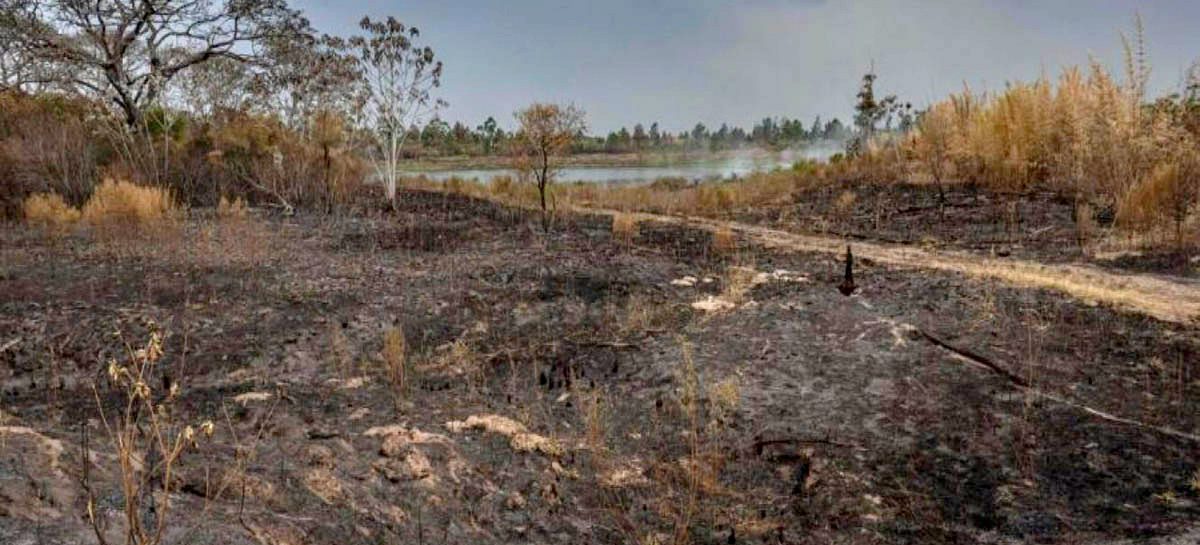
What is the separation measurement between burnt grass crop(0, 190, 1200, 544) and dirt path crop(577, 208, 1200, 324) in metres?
0.27

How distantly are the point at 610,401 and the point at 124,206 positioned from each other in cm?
761

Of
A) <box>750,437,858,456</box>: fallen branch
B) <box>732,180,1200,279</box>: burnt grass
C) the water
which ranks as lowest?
<box>750,437,858,456</box>: fallen branch

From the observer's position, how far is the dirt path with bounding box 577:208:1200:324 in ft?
17.5

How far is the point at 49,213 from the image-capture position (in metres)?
9.17

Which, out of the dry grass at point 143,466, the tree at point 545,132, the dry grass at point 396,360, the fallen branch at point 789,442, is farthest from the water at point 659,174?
the dry grass at point 143,466

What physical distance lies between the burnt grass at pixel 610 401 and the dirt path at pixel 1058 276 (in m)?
0.27

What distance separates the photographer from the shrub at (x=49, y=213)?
882 centimetres

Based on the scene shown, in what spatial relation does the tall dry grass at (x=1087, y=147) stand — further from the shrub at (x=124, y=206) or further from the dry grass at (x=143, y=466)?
the shrub at (x=124, y=206)

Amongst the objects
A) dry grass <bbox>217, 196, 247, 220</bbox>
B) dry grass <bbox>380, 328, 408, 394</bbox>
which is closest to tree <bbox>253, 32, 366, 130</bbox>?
dry grass <bbox>217, 196, 247, 220</bbox>

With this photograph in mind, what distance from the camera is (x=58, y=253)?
7.18 meters

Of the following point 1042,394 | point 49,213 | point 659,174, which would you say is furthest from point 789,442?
point 659,174

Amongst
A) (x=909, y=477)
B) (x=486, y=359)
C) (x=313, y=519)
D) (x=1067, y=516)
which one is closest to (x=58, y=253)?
(x=486, y=359)

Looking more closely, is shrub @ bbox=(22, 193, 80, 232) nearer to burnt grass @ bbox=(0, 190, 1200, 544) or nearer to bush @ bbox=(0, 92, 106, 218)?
bush @ bbox=(0, 92, 106, 218)

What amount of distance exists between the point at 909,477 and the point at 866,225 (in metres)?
6.80
